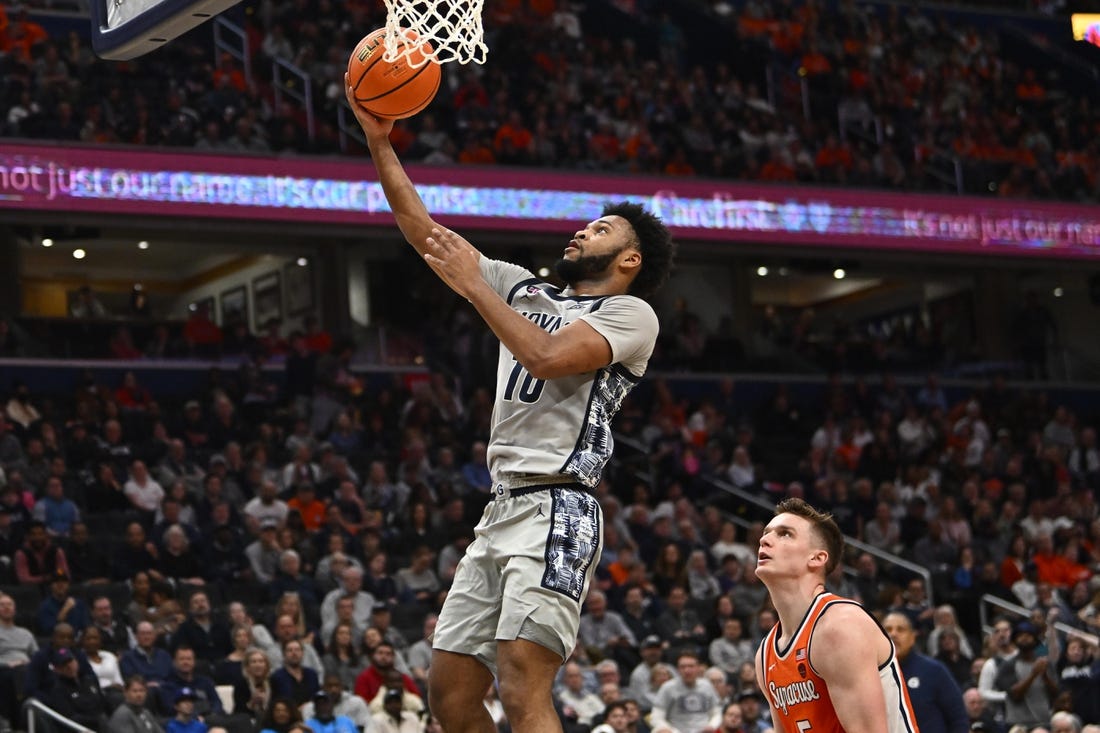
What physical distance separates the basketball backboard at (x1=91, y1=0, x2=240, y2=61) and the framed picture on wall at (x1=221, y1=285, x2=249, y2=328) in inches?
636

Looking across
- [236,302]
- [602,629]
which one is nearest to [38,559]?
[602,629]

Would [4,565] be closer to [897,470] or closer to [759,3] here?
[897,470]

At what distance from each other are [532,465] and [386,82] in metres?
1.25

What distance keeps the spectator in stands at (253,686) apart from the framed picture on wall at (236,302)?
10.2 metres

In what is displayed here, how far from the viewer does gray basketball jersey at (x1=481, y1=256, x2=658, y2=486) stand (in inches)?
215

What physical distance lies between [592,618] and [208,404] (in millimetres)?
5457

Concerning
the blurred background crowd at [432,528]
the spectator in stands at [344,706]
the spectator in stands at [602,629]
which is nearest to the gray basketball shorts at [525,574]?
the blurred background crowd at [432,528]

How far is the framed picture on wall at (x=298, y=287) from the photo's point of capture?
23.2 m

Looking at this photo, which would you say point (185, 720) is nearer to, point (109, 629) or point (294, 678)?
point (294, 678)

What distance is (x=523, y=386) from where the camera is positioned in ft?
18.2

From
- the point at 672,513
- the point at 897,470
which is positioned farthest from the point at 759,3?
the point at 672,513

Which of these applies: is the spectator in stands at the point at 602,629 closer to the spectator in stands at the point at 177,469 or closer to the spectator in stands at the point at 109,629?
the spectator in stands at the point at 109,629

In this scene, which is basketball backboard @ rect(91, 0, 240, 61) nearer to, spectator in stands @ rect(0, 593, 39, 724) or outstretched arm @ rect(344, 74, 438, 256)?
outstretched arm @ rect(344, 74, 438, 256)

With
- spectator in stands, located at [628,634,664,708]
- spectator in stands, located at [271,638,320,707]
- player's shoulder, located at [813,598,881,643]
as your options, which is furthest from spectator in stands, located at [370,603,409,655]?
player's shoulder, located at [813,598,881,643]
